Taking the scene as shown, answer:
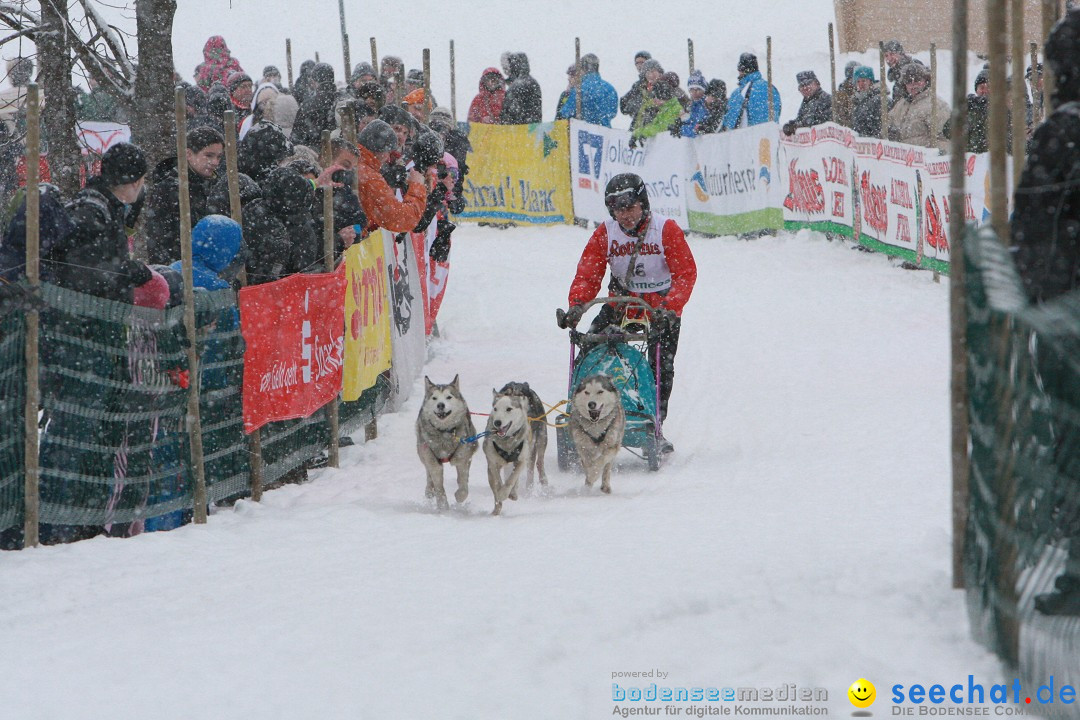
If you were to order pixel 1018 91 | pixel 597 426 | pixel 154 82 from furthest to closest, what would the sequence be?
1. pixel 154 82
2. pixel 597 426
3. pixel 1018 91

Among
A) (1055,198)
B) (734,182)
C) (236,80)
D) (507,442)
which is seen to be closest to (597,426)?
(507,442)

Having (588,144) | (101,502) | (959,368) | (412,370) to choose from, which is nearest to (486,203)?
(588,144)

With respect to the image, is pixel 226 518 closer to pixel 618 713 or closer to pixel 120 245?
pixel 120 245

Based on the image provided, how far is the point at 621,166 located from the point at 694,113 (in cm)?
134

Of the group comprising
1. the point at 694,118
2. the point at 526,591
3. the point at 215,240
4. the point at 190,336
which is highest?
the point at 694,118

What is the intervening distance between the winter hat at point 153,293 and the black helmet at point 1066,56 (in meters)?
4.10

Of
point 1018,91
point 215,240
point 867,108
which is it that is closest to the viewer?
point 1018,91

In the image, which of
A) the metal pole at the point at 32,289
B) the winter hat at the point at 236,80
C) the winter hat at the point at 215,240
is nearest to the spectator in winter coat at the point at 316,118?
the winter hat at the point at 236,80

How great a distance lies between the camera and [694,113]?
18.9m

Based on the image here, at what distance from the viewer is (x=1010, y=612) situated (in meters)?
3.37

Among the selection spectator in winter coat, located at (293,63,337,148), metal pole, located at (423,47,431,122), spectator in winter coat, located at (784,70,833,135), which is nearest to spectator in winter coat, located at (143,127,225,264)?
spectator in winter coat, located at (293,63,337,148)

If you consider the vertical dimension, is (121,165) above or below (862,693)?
above

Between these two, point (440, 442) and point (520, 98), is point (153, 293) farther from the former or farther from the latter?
point (520, 98)

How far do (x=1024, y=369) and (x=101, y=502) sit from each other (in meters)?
4.20
